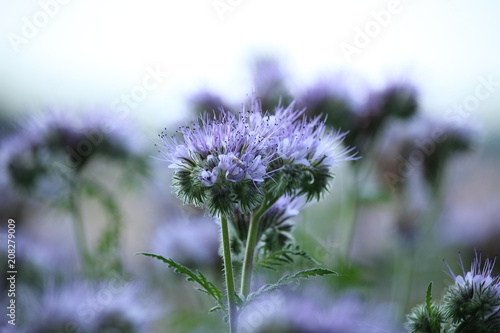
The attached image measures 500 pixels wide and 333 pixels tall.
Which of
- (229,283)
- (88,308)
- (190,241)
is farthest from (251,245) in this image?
→ (190,241)

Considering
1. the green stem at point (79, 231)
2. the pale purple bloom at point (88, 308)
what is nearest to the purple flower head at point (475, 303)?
the pale purple bloom at point (88, 308)

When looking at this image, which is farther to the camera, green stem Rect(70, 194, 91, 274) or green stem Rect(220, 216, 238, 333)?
green stem Rect(70, 194, 91, 274)

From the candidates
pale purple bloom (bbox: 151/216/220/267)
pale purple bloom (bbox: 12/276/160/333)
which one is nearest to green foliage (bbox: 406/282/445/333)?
pale purple bloom (bbox: 12/276/160/333)

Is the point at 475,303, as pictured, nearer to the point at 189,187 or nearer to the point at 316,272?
the point at 316,272

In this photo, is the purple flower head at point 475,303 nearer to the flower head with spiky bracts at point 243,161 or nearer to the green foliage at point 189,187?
the flower head with spiky bracts at point 243,161

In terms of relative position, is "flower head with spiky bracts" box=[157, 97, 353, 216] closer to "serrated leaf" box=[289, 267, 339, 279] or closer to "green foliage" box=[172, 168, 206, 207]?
"green foliage" box=[172, 168, 206, 207]

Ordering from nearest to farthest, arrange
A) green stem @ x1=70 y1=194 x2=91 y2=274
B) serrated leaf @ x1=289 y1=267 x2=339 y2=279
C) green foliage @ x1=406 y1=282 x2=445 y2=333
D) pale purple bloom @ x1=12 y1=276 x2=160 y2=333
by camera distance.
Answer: serrated leaf @ x1=289 y1=267 x2=339 y2=279 < green foliage @ x1=406 y1=282 x2=445 y2=333 < pale purple bloom @ x1=12 y1=276 x2=160 y2=333 < green stem @ x1=70 y1=194 x2=91 y2=274

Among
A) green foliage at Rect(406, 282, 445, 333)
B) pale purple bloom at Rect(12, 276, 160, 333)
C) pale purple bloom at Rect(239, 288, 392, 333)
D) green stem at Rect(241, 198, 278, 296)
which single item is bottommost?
green foliage at Rect(406, 282, 445, 333)

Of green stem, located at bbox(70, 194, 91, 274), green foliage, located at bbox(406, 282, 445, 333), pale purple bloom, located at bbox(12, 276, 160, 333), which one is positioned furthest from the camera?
green stem, located at bbox(70, 194, 91, 274)
